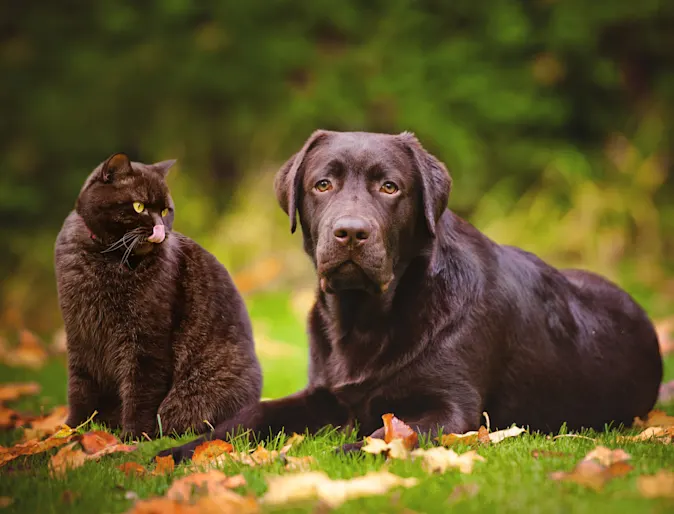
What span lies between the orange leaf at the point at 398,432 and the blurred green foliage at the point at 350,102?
613 cm

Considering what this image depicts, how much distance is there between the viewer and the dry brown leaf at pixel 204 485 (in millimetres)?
2555

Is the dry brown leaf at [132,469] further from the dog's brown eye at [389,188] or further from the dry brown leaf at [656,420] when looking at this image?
the dry brown leaf at [656,420]

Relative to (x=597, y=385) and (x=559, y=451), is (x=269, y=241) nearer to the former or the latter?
(x=597, y=385)

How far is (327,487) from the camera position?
248 centimetres

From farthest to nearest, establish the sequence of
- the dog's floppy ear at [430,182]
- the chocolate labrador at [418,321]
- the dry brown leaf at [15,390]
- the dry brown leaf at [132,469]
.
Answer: the dry brown leaf at [15,390] < the dog's floppy ear at [430,182] < the chocolate labrador at [418,321] < the dry brown leaf at [132,469]

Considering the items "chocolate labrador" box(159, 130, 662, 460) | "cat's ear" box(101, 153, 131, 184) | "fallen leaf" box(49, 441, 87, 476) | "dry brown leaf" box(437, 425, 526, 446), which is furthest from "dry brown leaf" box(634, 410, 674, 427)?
"cat's ear" box(101, 153, 131, 184)

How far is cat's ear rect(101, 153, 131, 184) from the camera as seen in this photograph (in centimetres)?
365

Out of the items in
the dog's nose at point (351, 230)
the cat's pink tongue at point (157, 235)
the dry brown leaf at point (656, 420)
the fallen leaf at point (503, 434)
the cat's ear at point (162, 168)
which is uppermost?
the cat's ear at point (162, 168)

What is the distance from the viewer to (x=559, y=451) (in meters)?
3.08

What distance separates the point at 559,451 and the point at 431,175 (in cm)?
125

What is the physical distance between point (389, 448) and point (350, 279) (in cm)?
73

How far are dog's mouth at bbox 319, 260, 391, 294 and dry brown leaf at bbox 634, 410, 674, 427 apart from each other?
1.50 m

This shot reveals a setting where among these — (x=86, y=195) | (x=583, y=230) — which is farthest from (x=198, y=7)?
(x=86, y=195)

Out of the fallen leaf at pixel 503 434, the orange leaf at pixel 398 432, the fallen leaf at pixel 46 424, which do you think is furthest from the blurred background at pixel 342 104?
the orange leaf at pixel 398 432
